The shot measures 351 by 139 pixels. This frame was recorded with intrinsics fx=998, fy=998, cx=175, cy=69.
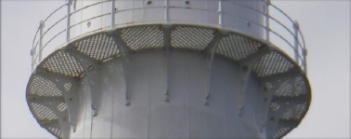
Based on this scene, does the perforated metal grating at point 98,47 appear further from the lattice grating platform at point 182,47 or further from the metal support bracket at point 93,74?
the metal support bracket at point 93,74

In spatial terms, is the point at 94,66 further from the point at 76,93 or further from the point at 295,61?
the point at 295,61

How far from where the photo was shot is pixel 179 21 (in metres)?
26.7

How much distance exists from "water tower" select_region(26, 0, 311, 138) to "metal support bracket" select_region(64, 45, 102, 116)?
0.09ft

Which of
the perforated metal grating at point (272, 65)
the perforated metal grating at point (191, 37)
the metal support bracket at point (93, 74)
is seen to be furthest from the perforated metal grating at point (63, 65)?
the perforated metal grating at point (272, 65)

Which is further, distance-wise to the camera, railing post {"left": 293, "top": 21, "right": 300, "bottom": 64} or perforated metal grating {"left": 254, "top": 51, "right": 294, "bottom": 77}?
railing post {"left": 293, "top": 21, "right": 300, "bottom": 64}

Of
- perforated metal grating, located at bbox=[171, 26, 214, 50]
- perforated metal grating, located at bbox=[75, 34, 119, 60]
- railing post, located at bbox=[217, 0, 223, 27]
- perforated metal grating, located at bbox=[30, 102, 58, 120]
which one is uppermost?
railing post, located at bbox=[217, 0, 223, 27]

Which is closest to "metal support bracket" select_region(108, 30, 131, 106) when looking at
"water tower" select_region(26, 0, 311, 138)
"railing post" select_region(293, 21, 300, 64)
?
"water tower" select_region(26, 0, 311, 138)

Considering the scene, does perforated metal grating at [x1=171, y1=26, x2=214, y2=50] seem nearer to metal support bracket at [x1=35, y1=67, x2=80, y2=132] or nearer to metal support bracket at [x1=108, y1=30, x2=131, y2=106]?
metal support bracket at [x1=108, y1=30, x2=131, y2=106]

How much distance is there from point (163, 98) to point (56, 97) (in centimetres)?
382

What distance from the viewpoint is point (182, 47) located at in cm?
2773

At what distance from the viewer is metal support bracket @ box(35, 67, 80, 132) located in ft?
93.6

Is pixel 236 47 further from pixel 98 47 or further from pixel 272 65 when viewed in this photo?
pixel 98 47

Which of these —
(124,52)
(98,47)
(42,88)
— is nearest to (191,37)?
(124,52)

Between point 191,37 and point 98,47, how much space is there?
261 cm
